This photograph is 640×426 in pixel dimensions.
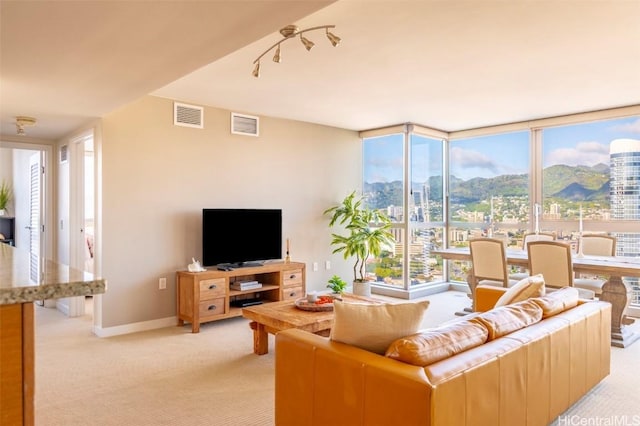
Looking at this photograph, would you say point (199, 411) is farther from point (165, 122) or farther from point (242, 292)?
point (165, 122)

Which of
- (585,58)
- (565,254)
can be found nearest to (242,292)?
(565,254)

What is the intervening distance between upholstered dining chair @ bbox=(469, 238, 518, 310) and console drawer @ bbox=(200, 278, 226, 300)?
2746 millimetres

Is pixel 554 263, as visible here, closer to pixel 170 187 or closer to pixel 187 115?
pixel 170 187

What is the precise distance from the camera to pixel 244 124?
5195mm

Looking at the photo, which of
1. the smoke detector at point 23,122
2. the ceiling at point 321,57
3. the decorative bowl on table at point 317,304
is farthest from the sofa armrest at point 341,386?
the smoke detector at point 23,122

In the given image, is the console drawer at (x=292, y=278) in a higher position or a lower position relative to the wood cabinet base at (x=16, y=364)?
lower

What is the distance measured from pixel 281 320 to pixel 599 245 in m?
3.86

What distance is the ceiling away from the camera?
2033 millimetres

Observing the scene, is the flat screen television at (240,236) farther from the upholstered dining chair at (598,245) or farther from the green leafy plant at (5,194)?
the green leafy plant at (5,194)

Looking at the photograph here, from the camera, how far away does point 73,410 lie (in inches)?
105

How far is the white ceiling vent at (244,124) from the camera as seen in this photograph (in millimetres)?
5090

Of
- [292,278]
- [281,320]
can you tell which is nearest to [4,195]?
[292,278]

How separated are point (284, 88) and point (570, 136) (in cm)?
384

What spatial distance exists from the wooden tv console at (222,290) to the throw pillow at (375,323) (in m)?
2.65
